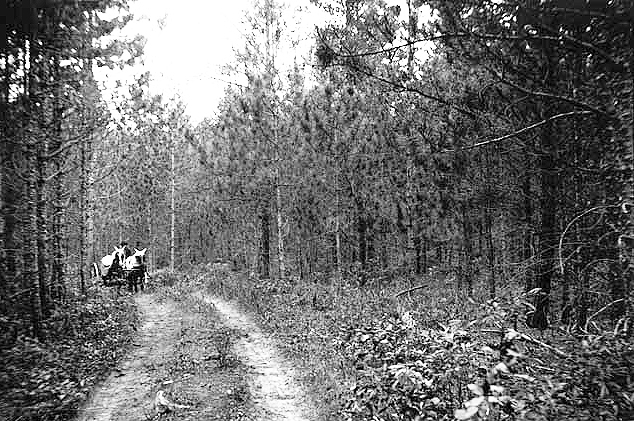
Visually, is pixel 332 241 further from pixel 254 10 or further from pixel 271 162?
pixel 254 10

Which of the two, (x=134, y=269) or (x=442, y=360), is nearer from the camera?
(x=442, y=360)

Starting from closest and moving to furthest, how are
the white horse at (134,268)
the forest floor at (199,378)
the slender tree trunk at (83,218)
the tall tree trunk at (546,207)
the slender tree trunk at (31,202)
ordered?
the forest floor at (199,378) < the tall tree trunk at (546,207) < the slender tree trunk at (31,202) < the slender tree trunk at (83,218) < the white horse at (134,268)

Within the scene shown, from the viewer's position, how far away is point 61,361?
7625 mm

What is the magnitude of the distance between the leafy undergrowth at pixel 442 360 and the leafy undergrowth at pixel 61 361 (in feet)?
11.9

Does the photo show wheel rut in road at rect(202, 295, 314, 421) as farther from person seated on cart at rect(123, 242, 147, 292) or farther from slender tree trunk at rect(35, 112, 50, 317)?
person seated on cart at rect(123, 242, 147, 292)

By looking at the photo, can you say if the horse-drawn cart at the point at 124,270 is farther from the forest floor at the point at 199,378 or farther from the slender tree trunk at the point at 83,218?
the forest floor at the point at 199,378

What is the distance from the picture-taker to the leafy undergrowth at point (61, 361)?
6168 mm

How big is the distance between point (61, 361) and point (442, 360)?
6.32 m

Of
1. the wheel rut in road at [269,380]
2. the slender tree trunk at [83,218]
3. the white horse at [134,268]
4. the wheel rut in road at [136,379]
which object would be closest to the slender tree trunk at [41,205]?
the wheel rut in road at [136,379]

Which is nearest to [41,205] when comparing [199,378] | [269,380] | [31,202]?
[31,202]

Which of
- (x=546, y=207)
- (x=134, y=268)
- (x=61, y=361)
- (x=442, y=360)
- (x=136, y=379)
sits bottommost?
(x=136, y=379)

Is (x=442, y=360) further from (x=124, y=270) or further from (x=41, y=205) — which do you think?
(x=124, y=270)

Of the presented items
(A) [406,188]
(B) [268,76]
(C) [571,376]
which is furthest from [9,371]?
(B) [268,76]

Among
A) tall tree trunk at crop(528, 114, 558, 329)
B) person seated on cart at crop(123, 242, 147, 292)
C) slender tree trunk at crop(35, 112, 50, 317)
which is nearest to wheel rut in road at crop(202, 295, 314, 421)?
slender tree trunk at crop(35, 112, 50, 317)
